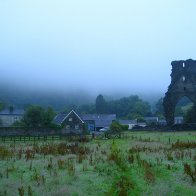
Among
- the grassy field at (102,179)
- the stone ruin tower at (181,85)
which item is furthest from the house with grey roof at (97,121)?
the grassy field at (102,179)

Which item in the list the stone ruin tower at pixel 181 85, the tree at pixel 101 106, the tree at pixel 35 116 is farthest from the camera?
the tree at pixel 101 106

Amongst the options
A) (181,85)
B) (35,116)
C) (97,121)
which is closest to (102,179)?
(35,116)

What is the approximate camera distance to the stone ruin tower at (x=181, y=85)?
255 feet

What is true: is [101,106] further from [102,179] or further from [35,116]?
[102,179]

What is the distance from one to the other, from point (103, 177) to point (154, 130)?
174 ft

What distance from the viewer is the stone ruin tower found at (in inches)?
3066

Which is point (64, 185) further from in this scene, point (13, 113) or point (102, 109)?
point (102, 109)

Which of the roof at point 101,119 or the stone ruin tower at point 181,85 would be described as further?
the roof at point 101,119

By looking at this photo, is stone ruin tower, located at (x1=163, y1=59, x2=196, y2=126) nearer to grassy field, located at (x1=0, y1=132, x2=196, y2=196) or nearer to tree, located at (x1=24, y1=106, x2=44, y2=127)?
tree, located at (x1=24, y1=106, x2=44, y2=127)

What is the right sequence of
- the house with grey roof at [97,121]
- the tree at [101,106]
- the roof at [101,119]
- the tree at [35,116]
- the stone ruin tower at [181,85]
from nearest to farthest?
1. the tree at [35,116]
2. the stone ruin tower at [181,85]
3. the house with grey roof at [97,121]
4. the roof at [101,119]
5. the tree at [101,106]

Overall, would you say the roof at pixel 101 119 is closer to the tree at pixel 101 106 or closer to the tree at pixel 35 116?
the tree at pixel 35 116

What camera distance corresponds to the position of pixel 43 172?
16094 mm

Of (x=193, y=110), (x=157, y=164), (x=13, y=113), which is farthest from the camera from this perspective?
(x=13, y=113)

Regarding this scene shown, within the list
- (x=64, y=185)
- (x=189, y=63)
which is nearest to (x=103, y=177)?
(x=64, y=185)
